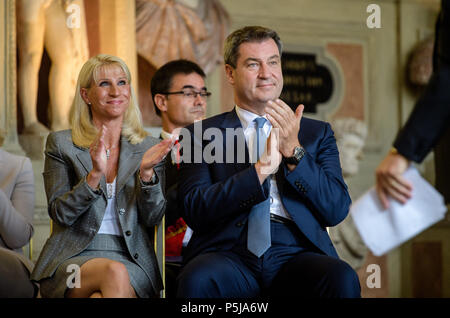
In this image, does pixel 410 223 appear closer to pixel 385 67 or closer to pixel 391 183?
pixel 391 183

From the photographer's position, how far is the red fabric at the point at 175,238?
345cm

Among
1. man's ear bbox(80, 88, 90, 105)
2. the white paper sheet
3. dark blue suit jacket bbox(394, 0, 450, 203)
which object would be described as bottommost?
the white paper sheet

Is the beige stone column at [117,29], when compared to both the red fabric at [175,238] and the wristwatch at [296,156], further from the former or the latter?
the wristwatch at [296,156]

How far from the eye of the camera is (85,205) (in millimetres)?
2857

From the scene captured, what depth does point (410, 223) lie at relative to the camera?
1.90 meters

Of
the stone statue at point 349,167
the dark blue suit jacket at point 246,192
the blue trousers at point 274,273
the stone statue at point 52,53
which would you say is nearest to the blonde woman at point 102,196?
the dark blue suit jacket at point 246,192

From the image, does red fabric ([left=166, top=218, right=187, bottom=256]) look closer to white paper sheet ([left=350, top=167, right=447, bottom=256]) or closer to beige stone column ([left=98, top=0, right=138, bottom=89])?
white paper sheet ([left=350, top=167, right=447, bottom=256])

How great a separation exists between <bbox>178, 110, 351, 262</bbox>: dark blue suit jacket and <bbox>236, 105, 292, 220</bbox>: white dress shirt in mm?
26

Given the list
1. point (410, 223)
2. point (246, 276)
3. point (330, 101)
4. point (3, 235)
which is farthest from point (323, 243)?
point (330, 101)

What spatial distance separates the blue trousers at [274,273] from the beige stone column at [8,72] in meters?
3.17

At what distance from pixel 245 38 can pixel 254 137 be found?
0.46m

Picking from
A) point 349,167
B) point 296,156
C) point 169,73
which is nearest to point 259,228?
point 296,156

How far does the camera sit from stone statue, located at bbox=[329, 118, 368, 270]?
636 centimetres

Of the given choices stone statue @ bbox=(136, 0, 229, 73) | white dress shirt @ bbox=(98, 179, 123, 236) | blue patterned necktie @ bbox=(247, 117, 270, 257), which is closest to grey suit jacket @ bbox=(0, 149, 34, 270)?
white dress shirt @ bbox=(98, 179, 123, 236)
